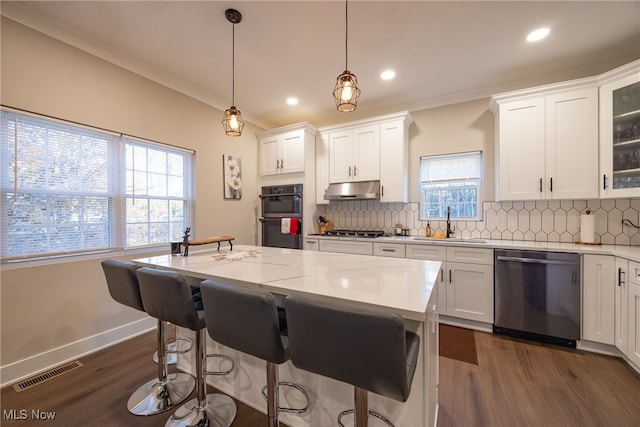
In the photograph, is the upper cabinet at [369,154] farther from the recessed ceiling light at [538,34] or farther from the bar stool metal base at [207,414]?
the bar stool metal base at [207,414]

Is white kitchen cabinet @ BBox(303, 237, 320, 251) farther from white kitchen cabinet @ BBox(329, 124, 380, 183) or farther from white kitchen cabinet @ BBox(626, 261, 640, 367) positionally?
white kitchen cabinet @ BBox(626, 261, 640, 367)

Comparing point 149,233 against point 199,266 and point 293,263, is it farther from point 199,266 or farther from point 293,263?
point 293,263

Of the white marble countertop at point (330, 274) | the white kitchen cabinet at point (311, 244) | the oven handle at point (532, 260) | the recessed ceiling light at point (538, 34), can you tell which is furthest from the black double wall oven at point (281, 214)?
the recessed ceiling light at point (538, 34)

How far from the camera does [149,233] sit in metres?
2.85

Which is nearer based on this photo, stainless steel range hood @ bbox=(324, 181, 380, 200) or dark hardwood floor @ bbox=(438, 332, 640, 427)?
dark hardwood floor @ bbox=(438, 332, 640, 427)

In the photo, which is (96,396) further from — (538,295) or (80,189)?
(538,295)

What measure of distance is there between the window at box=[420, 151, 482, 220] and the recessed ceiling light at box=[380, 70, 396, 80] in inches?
46.7

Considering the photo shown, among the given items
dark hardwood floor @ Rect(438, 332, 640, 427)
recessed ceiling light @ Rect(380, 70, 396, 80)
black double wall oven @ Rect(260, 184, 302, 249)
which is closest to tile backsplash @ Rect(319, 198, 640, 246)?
black double wall oven @ Rect(260, 184, 302, 249)

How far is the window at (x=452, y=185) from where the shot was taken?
3.29 meters

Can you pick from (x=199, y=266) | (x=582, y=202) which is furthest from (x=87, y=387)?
(x=582, y=202)

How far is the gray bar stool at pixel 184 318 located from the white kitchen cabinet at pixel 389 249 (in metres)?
2.08

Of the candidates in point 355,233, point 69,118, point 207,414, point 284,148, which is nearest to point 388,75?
point 284,148

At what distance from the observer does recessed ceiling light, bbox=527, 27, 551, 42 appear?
2182 millimetres

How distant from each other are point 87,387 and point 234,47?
307 centimetres
